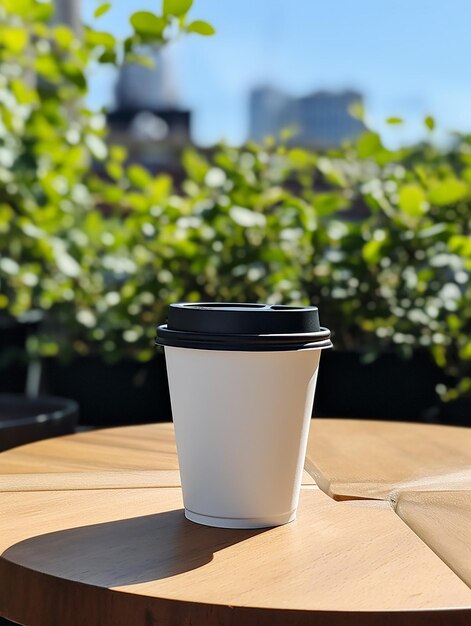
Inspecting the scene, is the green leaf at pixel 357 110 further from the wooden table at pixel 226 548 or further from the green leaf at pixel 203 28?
the wooden table at pixel 226 548

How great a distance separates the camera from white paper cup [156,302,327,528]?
29.1 inches

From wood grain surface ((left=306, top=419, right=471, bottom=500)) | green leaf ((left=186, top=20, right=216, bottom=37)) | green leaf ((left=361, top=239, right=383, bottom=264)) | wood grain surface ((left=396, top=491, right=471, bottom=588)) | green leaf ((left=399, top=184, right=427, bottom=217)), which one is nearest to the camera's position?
wood grain surface ((left=396, top=491, right=471, bottom=588))

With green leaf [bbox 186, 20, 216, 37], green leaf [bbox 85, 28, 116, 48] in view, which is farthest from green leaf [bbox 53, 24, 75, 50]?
green leaf [bbox 186, 20, 216, 37]

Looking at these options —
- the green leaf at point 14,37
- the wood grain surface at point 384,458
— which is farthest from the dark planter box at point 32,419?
the green leaf at point 14,37

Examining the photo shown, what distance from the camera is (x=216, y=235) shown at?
227 centimetres

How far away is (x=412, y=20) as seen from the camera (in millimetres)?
4383

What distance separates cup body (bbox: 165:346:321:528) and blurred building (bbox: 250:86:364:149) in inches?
57.0

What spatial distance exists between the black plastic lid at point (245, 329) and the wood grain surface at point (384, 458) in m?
0.23

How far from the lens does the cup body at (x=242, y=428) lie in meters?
0.74

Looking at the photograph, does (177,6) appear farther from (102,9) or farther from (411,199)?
(411,199)

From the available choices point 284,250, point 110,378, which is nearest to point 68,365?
point 110,378

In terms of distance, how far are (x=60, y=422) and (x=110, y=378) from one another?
113 centimetres

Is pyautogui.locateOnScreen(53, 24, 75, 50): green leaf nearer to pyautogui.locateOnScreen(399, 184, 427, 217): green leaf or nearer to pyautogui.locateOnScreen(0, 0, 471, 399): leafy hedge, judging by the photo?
pyautogui.locateOnScreen(0, 0, 471, 399): leafy hedge

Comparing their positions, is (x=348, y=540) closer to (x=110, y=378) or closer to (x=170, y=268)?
(x=170, y=268)
